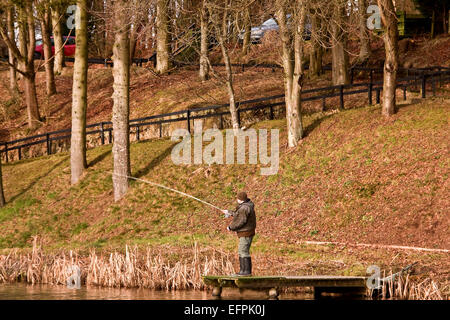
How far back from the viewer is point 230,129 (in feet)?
87.0

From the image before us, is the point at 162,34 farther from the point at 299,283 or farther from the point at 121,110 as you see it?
the point at 299,283

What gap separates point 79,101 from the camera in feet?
87.2

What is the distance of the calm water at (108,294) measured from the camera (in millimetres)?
14242

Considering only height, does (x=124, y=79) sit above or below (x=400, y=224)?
above

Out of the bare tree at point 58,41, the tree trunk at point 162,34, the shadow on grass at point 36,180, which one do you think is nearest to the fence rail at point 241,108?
the shadow on grass at point 36,180

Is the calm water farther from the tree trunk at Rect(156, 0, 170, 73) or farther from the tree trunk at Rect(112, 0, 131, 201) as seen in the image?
the tree trunk at Rect(156, 0, 170, 73)

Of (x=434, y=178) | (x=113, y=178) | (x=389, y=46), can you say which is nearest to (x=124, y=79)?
(x=113, y=178)

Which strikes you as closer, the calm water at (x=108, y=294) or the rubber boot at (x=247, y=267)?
the calm water at (x=108, y=294)

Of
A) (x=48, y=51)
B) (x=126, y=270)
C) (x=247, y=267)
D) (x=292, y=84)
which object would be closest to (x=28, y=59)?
(x=48, y=51)

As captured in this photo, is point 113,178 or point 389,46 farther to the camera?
point 113,178

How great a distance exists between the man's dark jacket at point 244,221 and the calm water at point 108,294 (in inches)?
44.5

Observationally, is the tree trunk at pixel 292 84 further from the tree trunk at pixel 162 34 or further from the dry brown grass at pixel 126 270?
the dry brown grass at pixel 126 270
